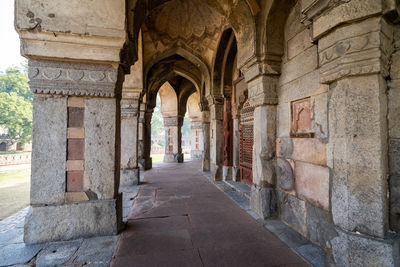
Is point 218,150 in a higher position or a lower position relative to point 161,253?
higher

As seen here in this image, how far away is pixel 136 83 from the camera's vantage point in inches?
218

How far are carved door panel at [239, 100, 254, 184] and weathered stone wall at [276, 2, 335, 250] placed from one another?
5.74ft

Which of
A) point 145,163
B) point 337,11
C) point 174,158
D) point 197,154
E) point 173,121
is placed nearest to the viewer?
point 337,11

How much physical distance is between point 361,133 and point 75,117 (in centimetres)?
306

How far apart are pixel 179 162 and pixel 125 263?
844 centimetres

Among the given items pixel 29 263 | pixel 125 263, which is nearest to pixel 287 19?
pixel 125 263

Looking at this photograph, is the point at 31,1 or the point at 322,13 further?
the point at 31,1

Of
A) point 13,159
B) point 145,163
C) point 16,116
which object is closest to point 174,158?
point 145,163

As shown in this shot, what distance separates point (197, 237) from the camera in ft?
7.75

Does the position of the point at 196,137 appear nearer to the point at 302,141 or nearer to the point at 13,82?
the point at 302,141

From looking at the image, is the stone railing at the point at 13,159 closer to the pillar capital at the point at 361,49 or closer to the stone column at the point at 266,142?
the stone column at the point at 266,142

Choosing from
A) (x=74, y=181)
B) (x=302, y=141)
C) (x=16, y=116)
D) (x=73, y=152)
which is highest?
(x=16, y=116)

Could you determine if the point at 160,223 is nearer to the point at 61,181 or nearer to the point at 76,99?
the point at 61,181

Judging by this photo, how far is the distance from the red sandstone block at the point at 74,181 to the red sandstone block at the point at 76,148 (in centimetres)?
20
